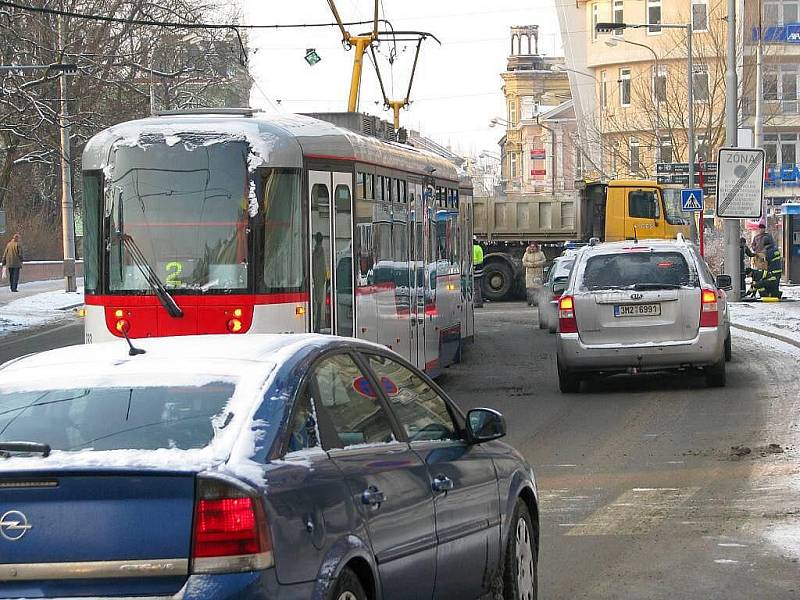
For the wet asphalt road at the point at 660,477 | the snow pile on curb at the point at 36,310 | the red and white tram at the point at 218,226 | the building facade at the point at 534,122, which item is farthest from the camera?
the building facade at the point at 534,122

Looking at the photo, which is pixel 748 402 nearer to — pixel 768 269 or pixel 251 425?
pixel 251 425

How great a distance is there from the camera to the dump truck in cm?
4256

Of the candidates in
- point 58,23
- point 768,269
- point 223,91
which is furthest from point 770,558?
point 223,91

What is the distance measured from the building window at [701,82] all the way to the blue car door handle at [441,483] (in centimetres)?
5368

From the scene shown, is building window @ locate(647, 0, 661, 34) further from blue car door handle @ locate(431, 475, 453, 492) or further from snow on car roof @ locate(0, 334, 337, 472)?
snow on car roof @ locate(0, 334, 337, 472)

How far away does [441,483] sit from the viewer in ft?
20.0

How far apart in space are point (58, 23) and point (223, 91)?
22.7 metres

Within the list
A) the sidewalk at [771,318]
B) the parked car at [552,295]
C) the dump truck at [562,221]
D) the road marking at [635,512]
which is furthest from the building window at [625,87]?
the road marking at [635,512]

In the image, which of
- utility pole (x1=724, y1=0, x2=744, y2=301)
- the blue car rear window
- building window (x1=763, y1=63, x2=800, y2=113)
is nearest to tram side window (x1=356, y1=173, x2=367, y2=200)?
the blue car rear window

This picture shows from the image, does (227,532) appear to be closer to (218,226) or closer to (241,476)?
(241,476)

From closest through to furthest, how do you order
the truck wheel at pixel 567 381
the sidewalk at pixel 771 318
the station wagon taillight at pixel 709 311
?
1. the station wagon taillight at pixel 709 311
2. the truck wheel at pixel 567 381
3. the sidewalk at pixel 771 318

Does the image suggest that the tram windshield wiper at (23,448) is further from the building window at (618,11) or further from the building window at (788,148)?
the building window at (788,148)

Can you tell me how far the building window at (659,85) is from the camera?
64.4m

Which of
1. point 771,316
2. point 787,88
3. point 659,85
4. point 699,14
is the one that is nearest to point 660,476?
point 771,316
